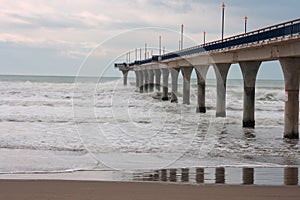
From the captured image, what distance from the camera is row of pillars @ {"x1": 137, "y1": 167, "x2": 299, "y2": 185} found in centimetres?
985

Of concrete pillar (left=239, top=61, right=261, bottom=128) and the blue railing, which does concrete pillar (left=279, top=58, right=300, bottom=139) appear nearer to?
the blue railing

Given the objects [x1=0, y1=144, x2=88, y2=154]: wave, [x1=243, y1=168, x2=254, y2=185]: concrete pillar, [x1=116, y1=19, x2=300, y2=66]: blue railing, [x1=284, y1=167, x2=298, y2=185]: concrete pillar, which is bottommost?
[x1=284, y1=167, x2=298, y2=185]: concrete pillar

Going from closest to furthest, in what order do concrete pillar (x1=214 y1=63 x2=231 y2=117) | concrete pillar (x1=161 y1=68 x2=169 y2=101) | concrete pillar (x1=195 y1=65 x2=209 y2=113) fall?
1. concrete pillar (x1=214 y1=63 x2=231 y2=117)
2. concrete pillar (x1=195 y1=65 x2=209 y2=113)
3. concrete pillar (x1=161 y1=68 x2=169 y2=101)

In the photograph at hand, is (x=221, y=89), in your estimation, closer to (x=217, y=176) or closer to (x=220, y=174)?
(x=220, y=174)

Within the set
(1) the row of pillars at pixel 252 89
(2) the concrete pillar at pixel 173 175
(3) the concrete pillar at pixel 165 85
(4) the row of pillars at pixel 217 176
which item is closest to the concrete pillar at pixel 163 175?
(4) the row of pillars at pixel 217 176

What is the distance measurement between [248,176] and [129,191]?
11.3 feet

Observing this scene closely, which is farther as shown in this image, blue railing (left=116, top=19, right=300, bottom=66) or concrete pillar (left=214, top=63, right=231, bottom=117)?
concrete pillar (left=214, top=63, right=231, bottom=117)

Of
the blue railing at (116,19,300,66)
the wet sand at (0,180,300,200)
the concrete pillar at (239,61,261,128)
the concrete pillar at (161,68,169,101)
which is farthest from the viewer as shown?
the concrete pillar at (161,68,169,101)

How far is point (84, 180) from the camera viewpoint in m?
9.55

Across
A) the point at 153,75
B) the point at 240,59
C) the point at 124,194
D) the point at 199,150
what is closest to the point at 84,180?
the point at 124,194

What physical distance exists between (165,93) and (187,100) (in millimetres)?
8964

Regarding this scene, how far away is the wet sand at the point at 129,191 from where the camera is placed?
8047 mm

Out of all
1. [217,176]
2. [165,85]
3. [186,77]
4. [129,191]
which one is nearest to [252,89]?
[217,176]

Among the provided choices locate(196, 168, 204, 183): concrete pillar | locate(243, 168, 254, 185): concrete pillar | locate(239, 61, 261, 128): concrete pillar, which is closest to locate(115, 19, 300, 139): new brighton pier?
locate(239, 61, 261, 128): concrete pillar
